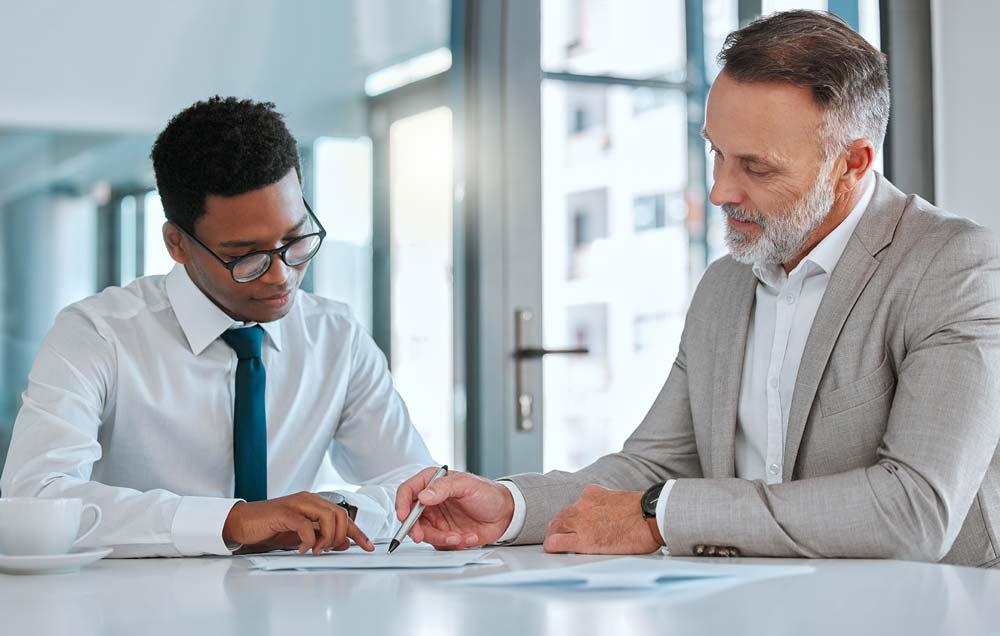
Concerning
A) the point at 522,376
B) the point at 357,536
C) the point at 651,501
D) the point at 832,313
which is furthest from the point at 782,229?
the point at 522,376

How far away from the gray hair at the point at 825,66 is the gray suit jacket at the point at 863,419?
13 centimetres

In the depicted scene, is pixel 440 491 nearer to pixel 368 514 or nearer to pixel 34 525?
pixel 368 514

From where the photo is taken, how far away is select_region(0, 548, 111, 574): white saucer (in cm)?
139

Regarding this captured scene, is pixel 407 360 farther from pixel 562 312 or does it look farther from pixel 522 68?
pixel 522 68

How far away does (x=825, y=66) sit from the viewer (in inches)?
71.4

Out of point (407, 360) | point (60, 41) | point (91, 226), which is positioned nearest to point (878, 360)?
point (407, 360)

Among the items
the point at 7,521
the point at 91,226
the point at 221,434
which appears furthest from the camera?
the point at 91,226

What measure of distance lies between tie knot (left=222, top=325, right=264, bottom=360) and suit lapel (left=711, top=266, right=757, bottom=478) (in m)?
0.88

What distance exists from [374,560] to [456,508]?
290 mm

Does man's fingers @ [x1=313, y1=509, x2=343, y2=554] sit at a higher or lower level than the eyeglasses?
lower

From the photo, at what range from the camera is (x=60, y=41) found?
3041mm

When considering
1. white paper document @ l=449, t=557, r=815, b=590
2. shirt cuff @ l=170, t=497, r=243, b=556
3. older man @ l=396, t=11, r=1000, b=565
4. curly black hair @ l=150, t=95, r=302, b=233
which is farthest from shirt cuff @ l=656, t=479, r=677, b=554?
curly black hair @ l=150, t=95, r=302, b=233

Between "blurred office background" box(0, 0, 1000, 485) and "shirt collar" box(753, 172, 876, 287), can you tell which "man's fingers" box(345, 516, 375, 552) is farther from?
"blurred office background" box(0, 0, 1000, 485)

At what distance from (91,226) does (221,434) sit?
1120 millimetres
